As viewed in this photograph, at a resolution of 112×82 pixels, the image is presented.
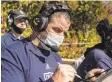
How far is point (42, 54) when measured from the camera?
3.33 meters

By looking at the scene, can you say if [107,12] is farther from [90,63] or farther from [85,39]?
[90,63]

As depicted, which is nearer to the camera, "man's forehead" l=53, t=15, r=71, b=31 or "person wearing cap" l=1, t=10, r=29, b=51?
"man's forehead" l=53, t=15, r=71, b=31

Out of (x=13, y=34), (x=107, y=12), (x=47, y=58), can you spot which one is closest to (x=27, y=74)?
(x=47, y=58)

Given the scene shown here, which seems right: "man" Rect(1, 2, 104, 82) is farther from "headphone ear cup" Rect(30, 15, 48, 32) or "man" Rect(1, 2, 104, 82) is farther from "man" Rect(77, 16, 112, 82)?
"man" Rect(77, 16, 112, 82)

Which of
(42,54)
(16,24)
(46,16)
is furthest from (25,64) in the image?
(16,24)

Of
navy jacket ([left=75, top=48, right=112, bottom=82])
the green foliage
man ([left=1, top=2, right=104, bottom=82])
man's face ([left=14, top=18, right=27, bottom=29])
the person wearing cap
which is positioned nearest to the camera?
man ([left=1, top=2, right=104, bottom=82])

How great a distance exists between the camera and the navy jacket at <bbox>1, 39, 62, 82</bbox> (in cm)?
300

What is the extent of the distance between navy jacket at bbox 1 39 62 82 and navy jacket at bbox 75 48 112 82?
0.92m

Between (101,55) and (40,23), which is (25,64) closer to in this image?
(40,23)

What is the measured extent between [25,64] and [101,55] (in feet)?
4.59

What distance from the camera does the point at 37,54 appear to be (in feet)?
10.7

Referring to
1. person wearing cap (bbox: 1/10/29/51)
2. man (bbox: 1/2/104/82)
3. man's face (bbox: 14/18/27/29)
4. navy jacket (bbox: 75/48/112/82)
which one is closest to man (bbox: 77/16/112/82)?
navy jacket (bbox: 75/48/112/82)

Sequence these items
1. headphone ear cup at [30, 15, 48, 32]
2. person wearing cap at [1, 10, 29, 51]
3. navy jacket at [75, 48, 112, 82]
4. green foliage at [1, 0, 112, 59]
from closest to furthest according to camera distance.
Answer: headphone ear cup at [30, 15, 48, 32] → navy jacket at [75, 48, 112, 82] → person wearing cap at [1, 10, 29, 51] → green foliage at [1, 0, 112, 59]

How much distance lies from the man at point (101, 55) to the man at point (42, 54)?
776 mm
